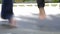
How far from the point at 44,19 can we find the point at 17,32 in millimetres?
389

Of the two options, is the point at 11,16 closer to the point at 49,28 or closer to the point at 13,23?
the point at 13,23

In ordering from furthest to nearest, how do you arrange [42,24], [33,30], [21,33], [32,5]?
[32,5] → [42,24] → [33,30] → [21,33]

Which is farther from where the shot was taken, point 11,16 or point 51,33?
point 11,16

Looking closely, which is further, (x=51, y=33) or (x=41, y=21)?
(x=41, y=21)

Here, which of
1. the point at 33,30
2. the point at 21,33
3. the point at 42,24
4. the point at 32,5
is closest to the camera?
the point at 21,33

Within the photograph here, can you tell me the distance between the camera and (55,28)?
1721 mm

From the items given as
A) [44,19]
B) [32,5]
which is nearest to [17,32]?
[44,19]

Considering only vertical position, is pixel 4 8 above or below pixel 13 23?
above

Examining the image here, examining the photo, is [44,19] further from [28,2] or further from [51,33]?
[28,2]

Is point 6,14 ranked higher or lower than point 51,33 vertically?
higher

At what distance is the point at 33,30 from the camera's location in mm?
1654

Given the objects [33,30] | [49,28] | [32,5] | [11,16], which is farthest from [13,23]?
[32,5]

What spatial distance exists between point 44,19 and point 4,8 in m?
0.40

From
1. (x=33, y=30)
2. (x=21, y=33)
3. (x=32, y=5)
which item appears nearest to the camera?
(x=21, y=33)
